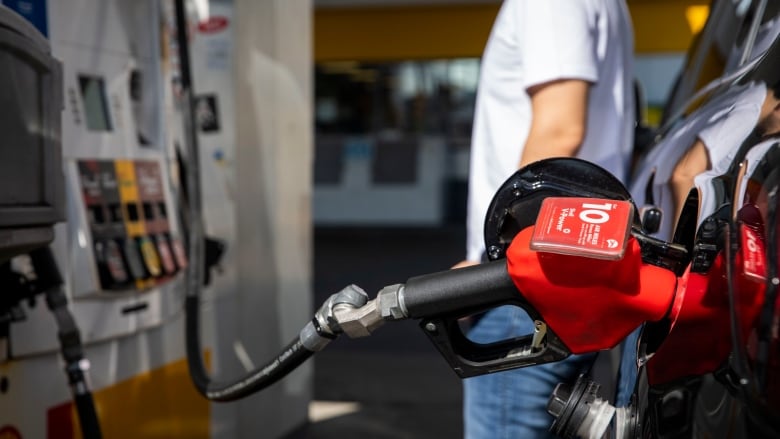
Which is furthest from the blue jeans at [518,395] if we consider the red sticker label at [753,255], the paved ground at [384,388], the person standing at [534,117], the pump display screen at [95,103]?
the paved ground at [384,388]

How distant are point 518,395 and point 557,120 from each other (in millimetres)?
543

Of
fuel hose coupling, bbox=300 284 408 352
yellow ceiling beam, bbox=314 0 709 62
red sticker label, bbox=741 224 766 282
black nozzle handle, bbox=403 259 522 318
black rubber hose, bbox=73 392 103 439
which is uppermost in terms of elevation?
yellow ceiling beam, bbox=314 0 709 62

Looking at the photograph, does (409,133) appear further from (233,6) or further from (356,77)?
(233,6)

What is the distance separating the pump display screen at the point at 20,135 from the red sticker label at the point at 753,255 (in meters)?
1.34

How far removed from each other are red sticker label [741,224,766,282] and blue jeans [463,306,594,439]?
1.08 m

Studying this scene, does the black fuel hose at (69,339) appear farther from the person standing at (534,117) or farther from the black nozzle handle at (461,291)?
the black nozzle handle at (461,291)

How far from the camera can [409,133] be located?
17266 millimetres

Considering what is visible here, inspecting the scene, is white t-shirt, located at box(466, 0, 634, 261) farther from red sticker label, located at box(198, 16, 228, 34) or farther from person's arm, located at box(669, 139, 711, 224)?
red sticker label, located at box(198, 16, 228, 34)

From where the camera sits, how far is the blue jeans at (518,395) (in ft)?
6.68

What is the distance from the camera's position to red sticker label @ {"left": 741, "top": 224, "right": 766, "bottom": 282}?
36.1 inches

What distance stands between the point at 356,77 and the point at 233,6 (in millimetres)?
13728

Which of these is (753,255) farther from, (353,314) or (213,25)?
(213,25)

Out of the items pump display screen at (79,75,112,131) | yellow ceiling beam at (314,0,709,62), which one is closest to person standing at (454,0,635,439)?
pump display screen at (79,75,112,131)

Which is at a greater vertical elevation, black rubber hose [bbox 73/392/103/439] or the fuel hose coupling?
the fuel hose coupling
